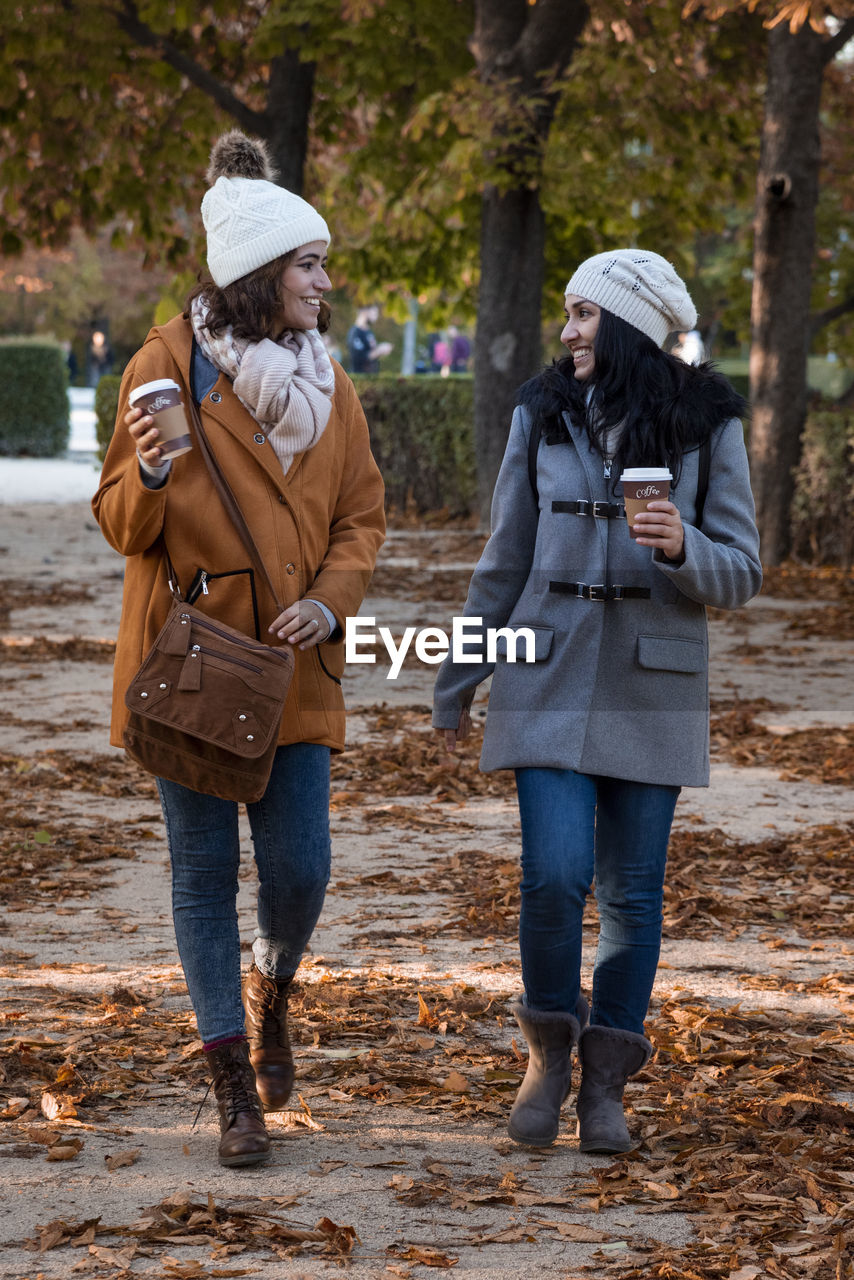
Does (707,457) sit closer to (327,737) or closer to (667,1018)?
(327,737)

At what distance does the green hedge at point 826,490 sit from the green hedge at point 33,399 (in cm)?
1807

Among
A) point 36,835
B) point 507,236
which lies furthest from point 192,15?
point 36,835

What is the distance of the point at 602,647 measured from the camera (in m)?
3.64

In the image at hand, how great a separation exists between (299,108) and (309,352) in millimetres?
13462

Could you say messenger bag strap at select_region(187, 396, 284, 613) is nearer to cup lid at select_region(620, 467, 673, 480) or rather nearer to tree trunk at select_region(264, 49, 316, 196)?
cup lid at select_region(620, 467, 673, 480)

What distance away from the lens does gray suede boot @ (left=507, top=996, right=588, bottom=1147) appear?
368cm

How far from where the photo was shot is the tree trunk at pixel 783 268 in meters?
14.7

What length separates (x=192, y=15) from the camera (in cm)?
1571

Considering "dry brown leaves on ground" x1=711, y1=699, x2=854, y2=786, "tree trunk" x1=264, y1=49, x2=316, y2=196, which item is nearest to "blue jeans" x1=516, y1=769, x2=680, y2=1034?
"dry brown leaves on ground" x1=711, y1=699, x2=854, y2=786

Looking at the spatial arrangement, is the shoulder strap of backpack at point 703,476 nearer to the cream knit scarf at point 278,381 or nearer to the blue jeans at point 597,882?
the blue jeans at point 597,882

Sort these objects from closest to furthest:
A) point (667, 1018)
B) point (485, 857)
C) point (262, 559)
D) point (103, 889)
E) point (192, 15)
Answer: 1. point (262, 559)
2. point (667, 1018)
3. point (103, 889)
4. point (485, 857)
5. point (192, 15)

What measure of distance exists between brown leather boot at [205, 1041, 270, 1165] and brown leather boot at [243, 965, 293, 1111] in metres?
0.17

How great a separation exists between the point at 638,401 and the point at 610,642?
0.51 m

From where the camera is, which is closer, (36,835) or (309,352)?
(309,352)
